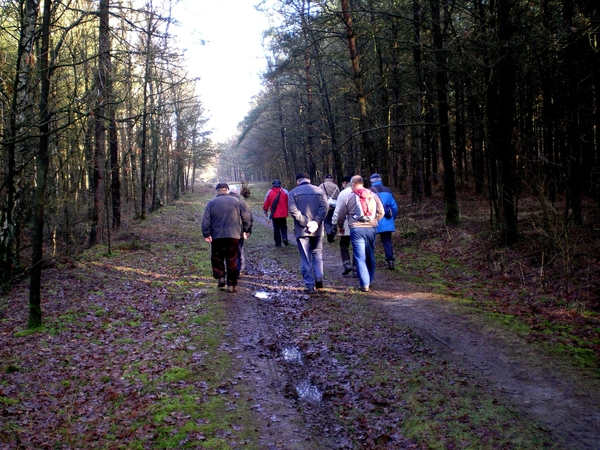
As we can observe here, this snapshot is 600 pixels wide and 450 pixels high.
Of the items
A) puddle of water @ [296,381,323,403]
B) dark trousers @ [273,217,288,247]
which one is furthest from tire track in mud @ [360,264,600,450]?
dark trousers @ [273,217,288,247]

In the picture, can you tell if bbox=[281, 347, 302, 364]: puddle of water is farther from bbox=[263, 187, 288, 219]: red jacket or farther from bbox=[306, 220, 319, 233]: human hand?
bbox=[263, 187, 288, 219]: red jacket

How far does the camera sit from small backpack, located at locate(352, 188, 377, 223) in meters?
8.98

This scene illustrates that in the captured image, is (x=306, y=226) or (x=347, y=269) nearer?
(x=306, y=226)

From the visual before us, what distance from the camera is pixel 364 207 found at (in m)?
9.01

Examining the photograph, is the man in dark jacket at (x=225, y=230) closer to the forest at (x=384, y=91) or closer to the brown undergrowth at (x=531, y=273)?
the forest at (x=384, y=91)

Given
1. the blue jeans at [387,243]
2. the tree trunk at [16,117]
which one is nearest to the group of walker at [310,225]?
the blue jeans at [387,243]

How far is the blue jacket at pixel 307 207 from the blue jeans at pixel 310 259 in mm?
142

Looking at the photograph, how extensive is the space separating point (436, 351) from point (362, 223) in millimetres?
3574

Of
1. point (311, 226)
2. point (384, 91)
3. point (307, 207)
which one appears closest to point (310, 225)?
point (311, 226)

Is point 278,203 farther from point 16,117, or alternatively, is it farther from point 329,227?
point 16,117

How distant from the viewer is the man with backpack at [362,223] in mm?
8977

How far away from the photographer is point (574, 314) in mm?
6793

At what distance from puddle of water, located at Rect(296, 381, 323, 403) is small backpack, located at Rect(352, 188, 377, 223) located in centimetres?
431

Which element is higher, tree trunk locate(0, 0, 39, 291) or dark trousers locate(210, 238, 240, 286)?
tree trunk locate(0, 0, 39, 291)
